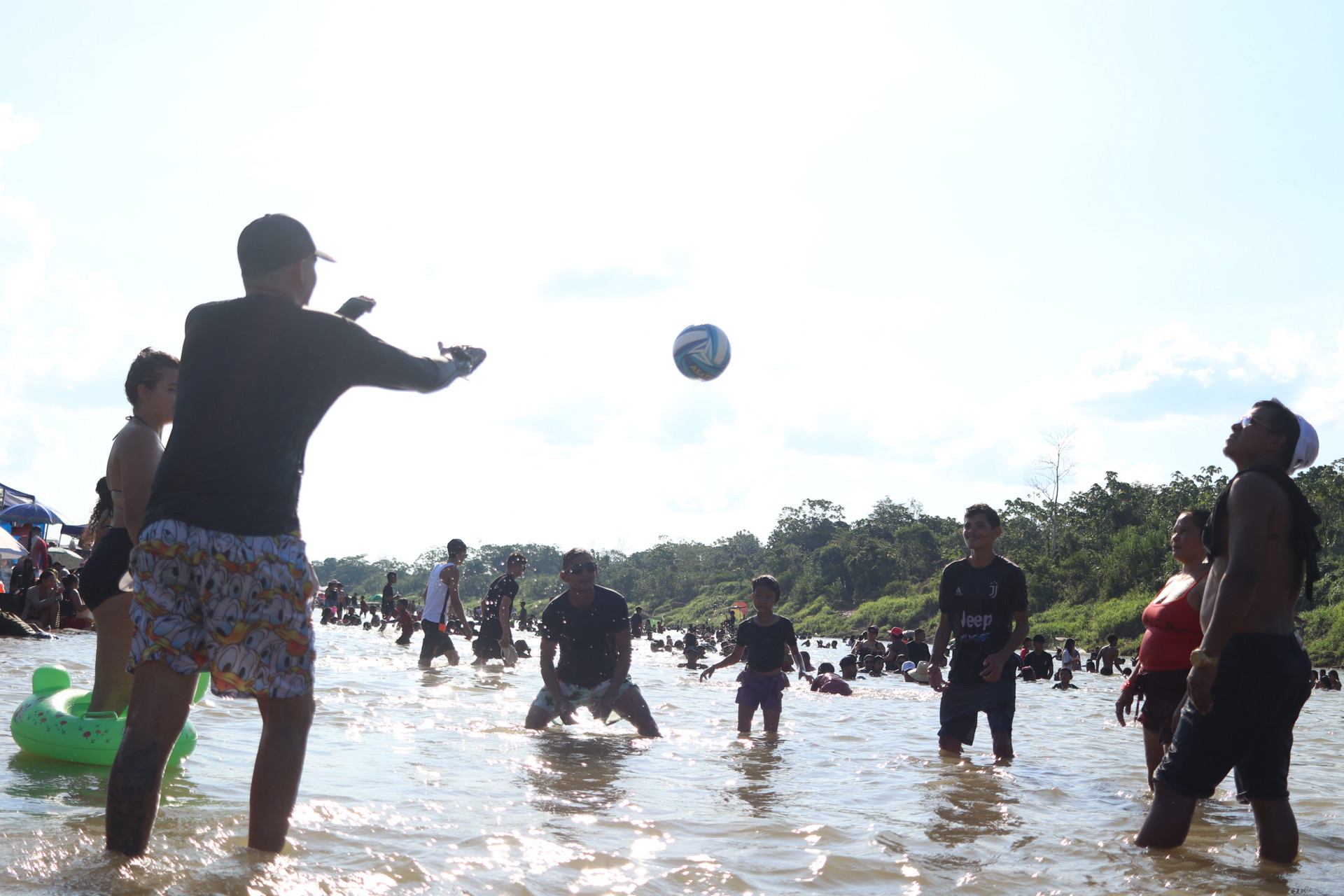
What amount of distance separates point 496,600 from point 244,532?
11.0 meters

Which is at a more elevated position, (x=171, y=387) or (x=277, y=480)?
(x=171, y=387)

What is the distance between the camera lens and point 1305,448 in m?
4.15

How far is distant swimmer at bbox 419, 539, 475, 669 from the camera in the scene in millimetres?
13359

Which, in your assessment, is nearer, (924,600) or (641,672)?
(641,672)

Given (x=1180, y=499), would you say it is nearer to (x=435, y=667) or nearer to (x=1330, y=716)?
(x=1330, y=716)

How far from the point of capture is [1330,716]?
13.5m

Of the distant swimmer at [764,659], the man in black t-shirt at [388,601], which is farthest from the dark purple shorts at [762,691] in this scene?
the man in black t-shirt at [388,601]

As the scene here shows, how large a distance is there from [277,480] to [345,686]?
8964 mm

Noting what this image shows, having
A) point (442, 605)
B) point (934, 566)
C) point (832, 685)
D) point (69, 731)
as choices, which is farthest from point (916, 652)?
point (934, 566)

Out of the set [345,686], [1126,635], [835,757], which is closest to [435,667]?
[345,686]

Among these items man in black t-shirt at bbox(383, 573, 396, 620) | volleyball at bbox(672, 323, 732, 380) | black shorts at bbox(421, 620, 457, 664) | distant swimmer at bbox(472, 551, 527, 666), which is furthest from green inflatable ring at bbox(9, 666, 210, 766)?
man in black t-shirt at bbox(383, 573, 396, 620)

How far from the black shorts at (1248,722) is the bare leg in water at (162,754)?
3164 mm

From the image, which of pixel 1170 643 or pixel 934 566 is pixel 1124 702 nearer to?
pixel 1170 643

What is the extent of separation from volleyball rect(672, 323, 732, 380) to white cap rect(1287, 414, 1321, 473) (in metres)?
5.86
